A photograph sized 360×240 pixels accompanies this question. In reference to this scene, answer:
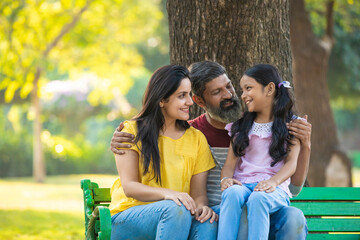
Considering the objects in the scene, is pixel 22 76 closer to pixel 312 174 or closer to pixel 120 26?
pixel 120 26

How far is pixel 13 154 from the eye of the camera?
20109 millimetres

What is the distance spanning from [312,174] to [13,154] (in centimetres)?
1286

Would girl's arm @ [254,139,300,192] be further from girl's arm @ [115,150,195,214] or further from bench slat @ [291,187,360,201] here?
bench slat @ [291,187,360,201]

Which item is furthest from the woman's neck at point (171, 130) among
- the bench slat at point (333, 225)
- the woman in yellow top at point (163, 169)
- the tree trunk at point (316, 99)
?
the tree trunk at point (316, 99)

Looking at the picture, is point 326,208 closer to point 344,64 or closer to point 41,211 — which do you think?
point 41,211

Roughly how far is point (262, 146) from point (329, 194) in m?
0.83

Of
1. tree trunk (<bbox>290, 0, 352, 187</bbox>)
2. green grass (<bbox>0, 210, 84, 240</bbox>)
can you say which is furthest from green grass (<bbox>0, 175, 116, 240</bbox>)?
tree trunk (<bbox>290, 0, 352, 187</bbox>)

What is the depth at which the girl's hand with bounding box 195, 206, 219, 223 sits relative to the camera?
331 centimetres

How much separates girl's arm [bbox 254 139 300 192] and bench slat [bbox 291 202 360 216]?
70 centimetres

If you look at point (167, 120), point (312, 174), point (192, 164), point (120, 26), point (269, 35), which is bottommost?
point (312, 174)

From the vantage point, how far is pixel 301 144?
356 centimetres

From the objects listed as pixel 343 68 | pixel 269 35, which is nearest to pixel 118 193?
pixel 269 35

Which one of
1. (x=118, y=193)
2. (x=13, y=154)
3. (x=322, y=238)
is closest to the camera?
(x=118, y=193)

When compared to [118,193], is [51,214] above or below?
below
